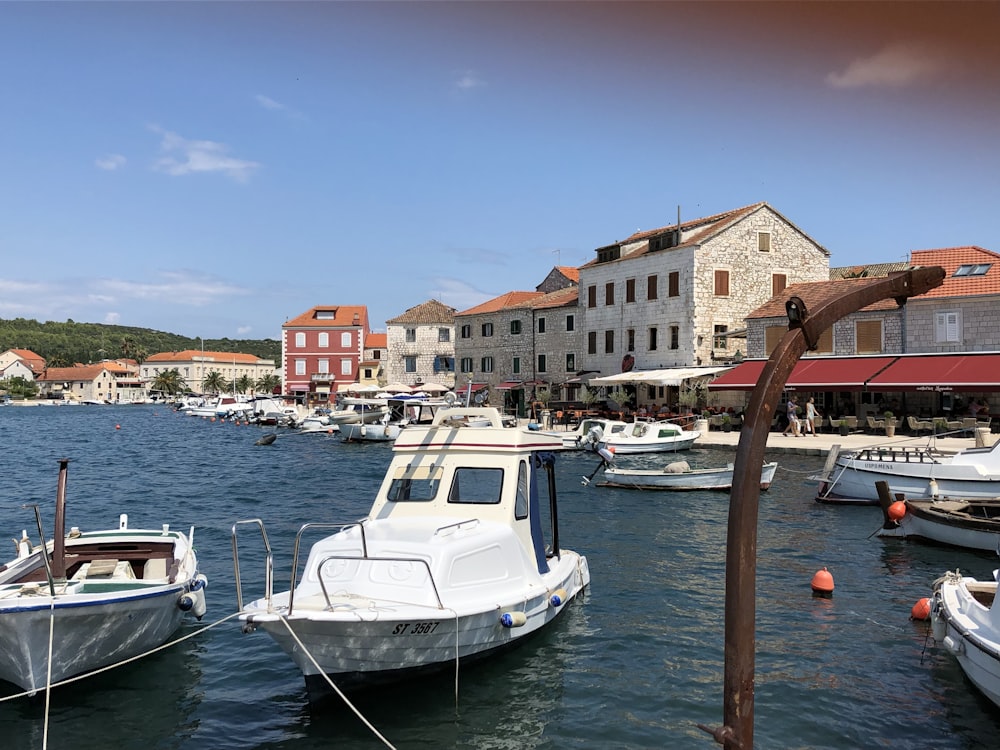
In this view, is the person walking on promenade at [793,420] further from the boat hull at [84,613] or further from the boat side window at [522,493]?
the boat hull at [84,613]

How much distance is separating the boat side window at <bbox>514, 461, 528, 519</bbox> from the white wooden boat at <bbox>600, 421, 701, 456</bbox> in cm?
2466

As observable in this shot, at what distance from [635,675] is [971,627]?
12.8ft

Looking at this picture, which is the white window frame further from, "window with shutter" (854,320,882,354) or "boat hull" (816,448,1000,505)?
"boat hull" (816,448,1000,505)

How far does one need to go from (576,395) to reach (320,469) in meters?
24.5

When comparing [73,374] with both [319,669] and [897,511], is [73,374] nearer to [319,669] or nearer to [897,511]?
[897,511]

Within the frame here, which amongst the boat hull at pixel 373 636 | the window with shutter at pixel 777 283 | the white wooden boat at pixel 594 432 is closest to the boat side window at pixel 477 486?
the boat hull at pixel 373 636

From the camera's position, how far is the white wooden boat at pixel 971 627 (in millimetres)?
8750

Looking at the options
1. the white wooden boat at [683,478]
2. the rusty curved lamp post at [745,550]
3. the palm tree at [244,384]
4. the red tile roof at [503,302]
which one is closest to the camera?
the rusty curved lamp post at [745,550]

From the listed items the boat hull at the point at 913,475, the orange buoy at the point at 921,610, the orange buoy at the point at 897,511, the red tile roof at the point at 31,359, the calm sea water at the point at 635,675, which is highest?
the red tile roof at the point at 31,359

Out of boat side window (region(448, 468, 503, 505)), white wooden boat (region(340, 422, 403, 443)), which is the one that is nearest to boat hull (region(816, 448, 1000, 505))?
boat side window (region(448, 468, 503, 505))

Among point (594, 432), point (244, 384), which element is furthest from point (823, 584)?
point (244, 384)

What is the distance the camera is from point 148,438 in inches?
2224

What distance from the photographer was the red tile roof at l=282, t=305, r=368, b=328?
8944 cm

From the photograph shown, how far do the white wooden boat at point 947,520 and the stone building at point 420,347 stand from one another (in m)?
59.8
